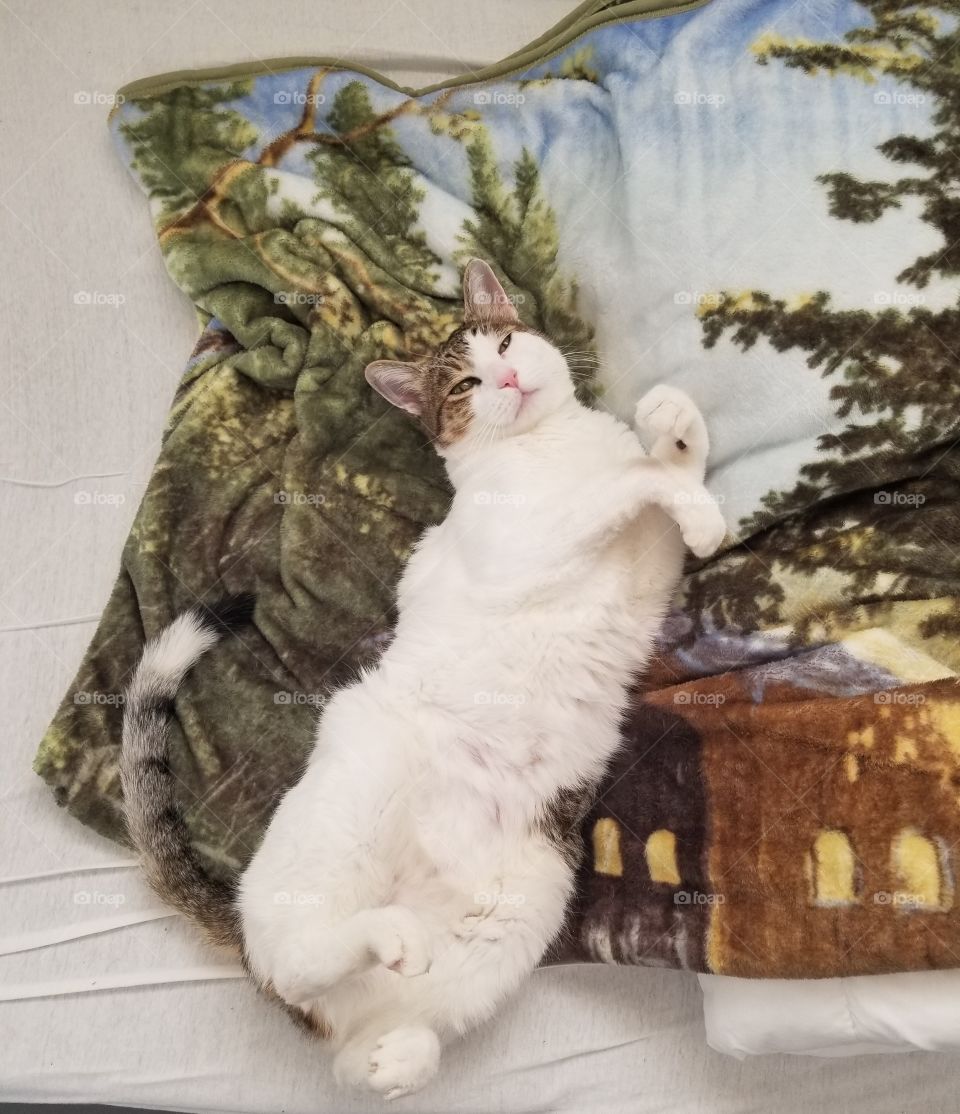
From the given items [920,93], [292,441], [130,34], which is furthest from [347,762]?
[130,34]

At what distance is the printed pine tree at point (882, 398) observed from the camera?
5.53 ft

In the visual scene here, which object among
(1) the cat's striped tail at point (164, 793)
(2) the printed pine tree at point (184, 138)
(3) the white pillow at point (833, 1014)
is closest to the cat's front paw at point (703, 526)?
(3) the white pillow at point (833, 1014)

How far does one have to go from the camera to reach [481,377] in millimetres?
1956

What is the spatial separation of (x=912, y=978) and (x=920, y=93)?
170 centimetres

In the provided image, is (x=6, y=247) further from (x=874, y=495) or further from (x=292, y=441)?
(x=874, y=495)
